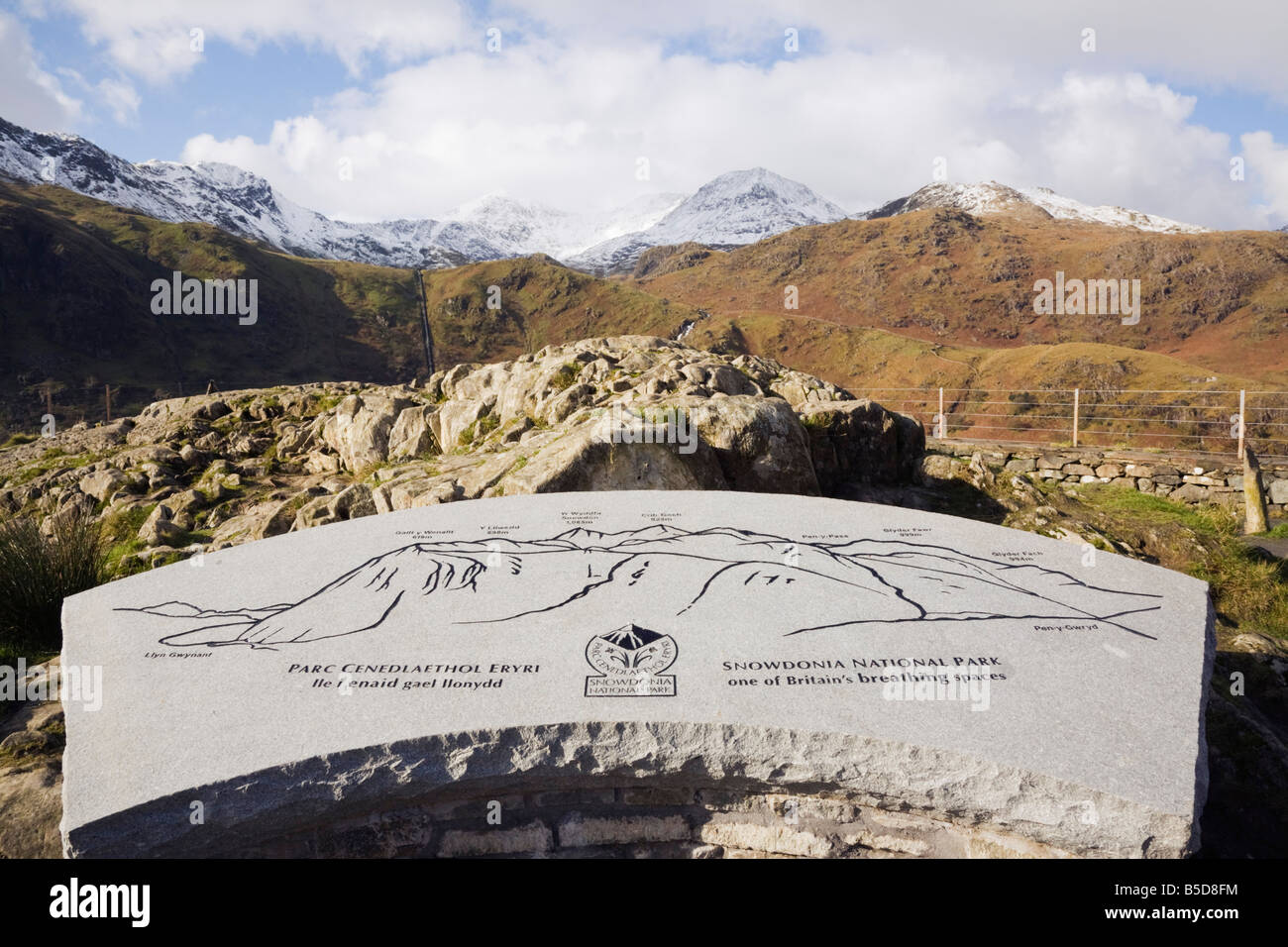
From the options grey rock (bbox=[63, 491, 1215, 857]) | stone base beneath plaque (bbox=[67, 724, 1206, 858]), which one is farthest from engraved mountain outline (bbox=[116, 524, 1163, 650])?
stone base beneath plaque (bbox=[67, 724, 1206, 858])

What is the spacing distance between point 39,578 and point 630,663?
414 cm

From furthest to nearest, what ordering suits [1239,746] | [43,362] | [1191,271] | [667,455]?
[1191,271] → [43,362] → [667,455] → [1239,746]

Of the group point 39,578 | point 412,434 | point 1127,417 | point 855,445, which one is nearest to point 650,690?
point 39,578

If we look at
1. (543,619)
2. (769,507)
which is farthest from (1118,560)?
(543,619)

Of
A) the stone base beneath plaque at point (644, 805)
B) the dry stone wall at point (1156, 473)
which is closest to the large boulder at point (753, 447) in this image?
the dry stone wall at point (1156, 473)

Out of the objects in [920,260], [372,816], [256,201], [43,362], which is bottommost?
[372,816]

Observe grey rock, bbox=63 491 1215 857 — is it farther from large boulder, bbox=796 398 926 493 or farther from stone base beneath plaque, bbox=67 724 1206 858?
large boulder, bbox=796 398 926 493

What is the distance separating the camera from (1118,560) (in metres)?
3.79

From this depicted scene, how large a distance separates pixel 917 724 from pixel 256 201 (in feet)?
764

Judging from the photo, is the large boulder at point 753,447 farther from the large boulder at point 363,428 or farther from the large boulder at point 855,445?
the large boulder at point 363,428

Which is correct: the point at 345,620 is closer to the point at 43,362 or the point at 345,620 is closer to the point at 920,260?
the point at 43,362

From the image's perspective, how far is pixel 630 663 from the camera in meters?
2.71

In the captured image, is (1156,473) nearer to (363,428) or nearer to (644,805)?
(644,805)

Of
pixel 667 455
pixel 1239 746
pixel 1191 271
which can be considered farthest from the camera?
pixel 1191 271
